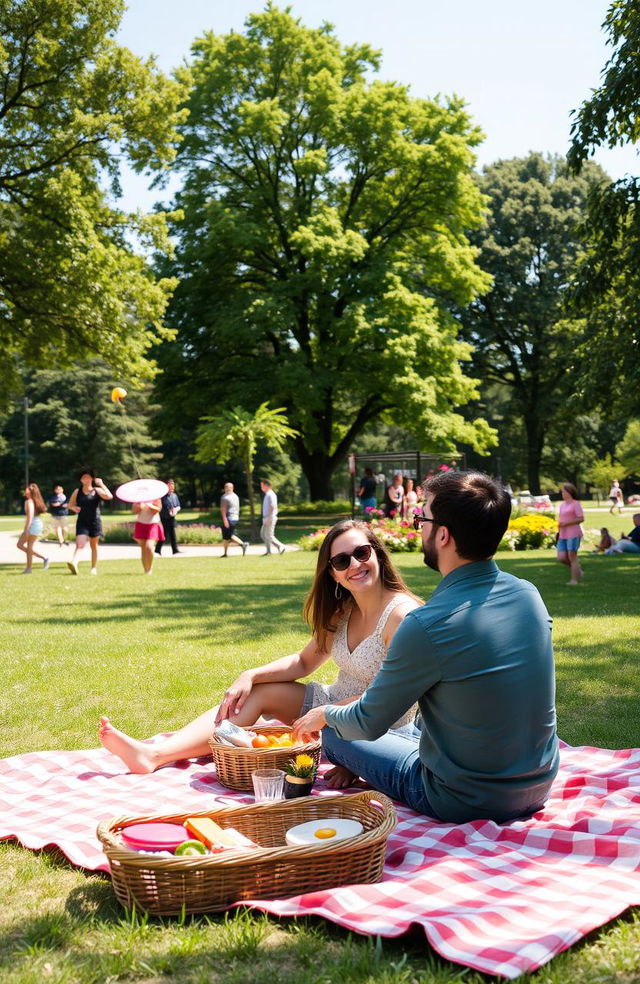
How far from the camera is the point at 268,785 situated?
3861 mm

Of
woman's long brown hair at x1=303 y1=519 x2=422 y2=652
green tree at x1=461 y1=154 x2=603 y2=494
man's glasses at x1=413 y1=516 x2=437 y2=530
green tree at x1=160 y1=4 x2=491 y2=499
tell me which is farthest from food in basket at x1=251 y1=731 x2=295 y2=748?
green tree at x1=461 y1=154 x2=603 y2=494

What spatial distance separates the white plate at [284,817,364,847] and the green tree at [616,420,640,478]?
49857 mm

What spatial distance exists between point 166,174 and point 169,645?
27.4 m

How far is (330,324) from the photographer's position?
100 ft

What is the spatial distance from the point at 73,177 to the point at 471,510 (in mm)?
18275

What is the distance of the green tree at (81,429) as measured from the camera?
59938 mm

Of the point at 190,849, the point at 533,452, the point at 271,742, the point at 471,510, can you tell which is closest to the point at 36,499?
the point at 271,742

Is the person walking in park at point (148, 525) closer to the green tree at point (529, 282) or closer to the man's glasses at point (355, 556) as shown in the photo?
the man's glasses at point (355, 556)

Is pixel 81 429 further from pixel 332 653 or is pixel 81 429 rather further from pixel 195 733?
pixel 332 653

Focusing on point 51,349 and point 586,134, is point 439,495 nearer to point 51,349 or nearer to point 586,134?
point 586,134

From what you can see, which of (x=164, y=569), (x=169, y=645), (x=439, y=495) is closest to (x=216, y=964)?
(x=439, y=495)

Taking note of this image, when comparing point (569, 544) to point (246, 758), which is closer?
point (246, 758)

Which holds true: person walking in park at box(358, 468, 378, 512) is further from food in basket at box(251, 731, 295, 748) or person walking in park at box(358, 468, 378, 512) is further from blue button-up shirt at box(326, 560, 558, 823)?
blue button-up shirt at box(326, 560, 558, 823)

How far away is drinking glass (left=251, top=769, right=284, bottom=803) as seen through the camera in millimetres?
3852
